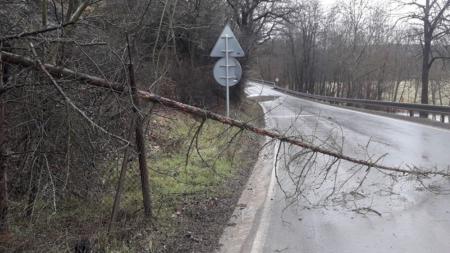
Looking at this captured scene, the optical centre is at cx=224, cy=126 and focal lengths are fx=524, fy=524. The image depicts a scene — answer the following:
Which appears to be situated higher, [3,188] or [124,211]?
[3,188]

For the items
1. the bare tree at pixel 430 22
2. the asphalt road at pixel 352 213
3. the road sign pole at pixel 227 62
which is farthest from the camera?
the bare tree at pixel 430 22

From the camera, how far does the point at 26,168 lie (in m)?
5.49

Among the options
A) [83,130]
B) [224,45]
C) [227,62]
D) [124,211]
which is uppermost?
[224,45]

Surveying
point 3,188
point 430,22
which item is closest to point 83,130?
point 3,188

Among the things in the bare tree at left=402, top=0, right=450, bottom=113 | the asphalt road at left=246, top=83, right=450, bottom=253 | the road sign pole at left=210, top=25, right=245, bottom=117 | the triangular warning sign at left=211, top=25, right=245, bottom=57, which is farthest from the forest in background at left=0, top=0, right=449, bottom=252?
the bare tree at left=402, top=0, right=450, bottom=113

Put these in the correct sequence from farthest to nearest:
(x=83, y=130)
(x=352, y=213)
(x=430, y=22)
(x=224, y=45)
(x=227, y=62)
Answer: (x=430, y=22), (x=224, y=45), (x=227, y=62), (x=352, y=213), (x=83, y=130)

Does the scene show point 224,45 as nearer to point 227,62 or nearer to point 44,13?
point 227,62

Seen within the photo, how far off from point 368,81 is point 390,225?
5652 cm

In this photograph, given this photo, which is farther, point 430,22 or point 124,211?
point 430,22

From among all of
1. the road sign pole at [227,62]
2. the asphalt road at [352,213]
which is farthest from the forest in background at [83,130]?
the road sign pole at [227,62]

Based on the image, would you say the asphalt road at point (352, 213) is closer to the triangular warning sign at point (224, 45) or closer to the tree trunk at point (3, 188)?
the tree trunk at point (3, 188)

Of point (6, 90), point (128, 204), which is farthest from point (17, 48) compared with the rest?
point (128, 204)

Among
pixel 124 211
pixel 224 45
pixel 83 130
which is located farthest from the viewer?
pixel 224 45

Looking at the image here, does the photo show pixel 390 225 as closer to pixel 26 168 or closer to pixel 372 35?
pixel 26 168
